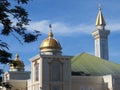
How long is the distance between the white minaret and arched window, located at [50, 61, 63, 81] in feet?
130

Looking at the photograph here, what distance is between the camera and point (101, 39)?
3396 inches

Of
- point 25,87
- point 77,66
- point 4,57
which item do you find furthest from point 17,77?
point 4,57

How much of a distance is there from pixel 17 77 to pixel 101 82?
1321 centimetres

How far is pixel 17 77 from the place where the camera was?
55.0 metres

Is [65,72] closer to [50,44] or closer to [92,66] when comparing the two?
[50,44]

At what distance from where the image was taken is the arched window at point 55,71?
44.2 meters

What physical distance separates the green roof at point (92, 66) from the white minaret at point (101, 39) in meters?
31.6

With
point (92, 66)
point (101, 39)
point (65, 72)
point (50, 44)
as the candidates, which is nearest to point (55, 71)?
point (65, 72)

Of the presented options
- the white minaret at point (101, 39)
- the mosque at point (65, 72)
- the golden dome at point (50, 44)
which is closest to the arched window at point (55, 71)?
the mosque at point (65, 72)

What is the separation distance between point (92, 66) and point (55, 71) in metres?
7.01

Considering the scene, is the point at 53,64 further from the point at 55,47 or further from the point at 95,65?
the point at 95,65

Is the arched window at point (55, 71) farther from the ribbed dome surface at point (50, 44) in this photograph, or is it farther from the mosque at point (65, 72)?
the ribbed dome surface at point (50, 44)

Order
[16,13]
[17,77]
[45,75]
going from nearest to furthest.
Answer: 1. [16,13]
2. [45,75]
3. [17,77]

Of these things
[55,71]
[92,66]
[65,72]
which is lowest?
[65,72]
